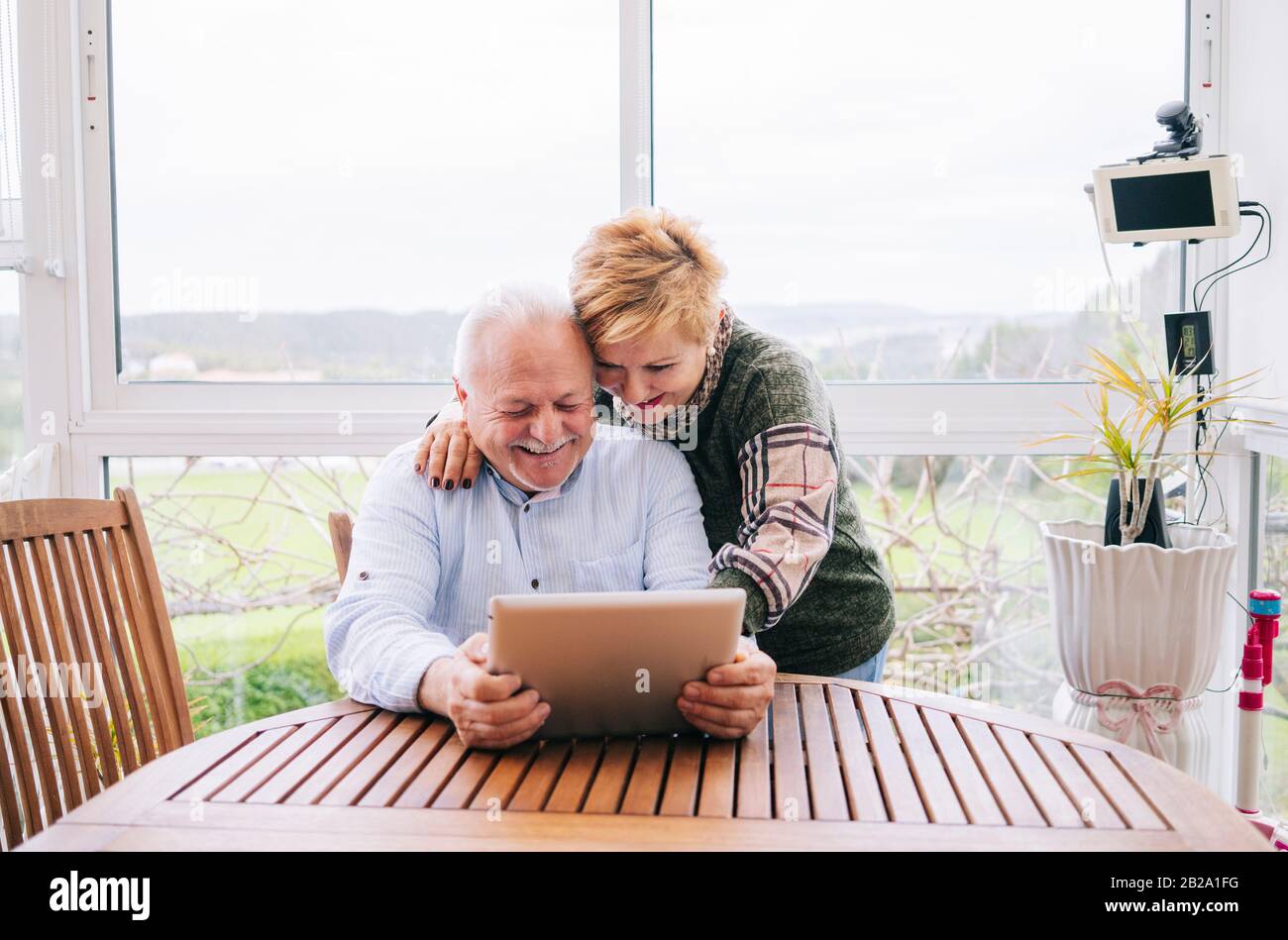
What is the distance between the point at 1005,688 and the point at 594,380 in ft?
5.46

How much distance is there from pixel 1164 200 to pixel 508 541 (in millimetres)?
1573

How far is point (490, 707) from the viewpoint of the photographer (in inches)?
48.3

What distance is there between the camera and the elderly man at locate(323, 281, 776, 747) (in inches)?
58.6

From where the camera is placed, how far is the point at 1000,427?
2498mm

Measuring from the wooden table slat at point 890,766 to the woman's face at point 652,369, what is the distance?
55cm

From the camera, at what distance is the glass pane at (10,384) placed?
8.46 feet

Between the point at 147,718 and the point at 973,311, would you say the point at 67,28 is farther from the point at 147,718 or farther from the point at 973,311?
the point at 973,311

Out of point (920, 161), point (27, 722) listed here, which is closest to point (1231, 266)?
point (920, 161)

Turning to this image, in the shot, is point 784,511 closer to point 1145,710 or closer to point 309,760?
point 309,760

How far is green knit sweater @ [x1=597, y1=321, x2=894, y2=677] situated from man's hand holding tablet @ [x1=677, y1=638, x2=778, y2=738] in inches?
8.9

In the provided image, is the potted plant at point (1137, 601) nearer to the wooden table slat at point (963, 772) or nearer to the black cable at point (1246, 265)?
the black cable at point (1246, 265)

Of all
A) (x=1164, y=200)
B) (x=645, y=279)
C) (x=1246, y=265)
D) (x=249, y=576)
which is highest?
(x=1164, y=200)
